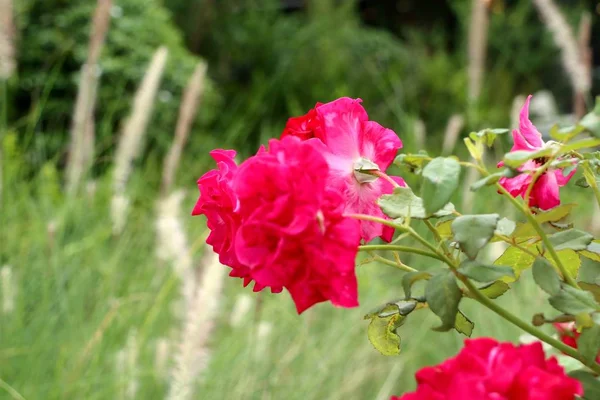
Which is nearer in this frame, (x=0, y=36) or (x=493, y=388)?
(x=493, y=388)

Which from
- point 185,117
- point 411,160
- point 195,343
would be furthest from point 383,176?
point 185,117

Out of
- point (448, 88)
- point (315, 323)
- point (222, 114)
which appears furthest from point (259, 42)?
point (315, 323)

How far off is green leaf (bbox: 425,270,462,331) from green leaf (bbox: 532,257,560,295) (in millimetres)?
43

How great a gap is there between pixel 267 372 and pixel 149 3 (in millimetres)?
3067

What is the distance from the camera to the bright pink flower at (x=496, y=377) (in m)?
0.38

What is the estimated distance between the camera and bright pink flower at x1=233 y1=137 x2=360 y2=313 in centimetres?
42

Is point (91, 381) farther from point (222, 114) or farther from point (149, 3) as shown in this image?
point (222, 114)

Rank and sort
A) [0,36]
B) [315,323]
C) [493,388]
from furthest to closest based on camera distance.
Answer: [315,323]
[0,36]
[493,388]

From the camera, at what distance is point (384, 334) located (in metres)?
0.54

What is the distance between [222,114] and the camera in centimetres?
516

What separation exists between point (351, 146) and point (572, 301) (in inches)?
5.8

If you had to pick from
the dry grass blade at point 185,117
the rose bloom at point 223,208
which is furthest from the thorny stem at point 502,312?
the dry grass blade at point 185,117

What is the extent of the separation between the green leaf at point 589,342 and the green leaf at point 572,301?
1cm

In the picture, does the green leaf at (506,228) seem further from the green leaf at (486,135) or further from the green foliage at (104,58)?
the green foliage at (104,58)
